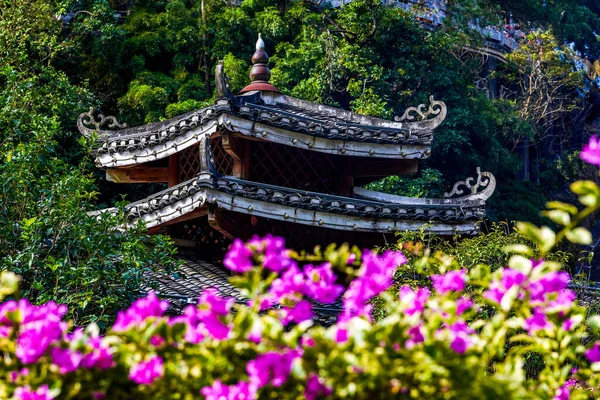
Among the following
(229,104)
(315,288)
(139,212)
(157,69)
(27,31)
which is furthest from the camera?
(157,69)

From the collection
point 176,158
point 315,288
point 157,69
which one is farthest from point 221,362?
point 157,69

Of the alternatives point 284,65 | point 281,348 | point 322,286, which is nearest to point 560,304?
point 322,286

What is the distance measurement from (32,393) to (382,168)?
8624 mm

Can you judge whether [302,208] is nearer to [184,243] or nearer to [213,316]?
[184,243]

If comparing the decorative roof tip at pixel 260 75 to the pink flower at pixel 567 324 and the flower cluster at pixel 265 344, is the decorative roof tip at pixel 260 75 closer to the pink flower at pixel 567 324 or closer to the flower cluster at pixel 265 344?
the pink flower at pixel 567 324

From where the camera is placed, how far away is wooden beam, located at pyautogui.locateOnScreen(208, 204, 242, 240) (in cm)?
938

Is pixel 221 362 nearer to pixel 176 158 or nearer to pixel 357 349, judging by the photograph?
pixel 357 349

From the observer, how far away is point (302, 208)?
9.73 meters

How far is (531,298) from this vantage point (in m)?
3.03

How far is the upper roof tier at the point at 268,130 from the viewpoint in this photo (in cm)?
962

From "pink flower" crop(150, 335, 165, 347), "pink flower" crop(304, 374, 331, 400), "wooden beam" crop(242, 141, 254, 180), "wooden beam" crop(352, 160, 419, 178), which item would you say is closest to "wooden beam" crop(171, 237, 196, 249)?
"wooden beam" crop(242, 141, 254, 180)

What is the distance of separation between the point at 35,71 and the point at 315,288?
18.3 metres

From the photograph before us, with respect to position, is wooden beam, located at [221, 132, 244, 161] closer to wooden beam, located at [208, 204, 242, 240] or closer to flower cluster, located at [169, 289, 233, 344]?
wooden beam, located at [208, 204, 242, 240]

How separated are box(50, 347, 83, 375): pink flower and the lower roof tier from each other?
6447 mm
